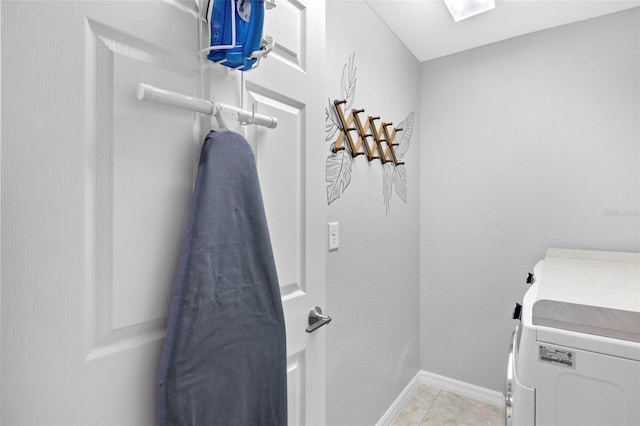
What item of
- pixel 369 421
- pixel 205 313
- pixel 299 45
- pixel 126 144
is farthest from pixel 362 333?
pixel 126 144

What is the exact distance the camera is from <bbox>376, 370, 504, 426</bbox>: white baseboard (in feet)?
6.92

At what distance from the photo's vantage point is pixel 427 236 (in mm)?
2504

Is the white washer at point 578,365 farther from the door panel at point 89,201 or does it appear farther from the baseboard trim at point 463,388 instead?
the baseboard trim at point 463,388

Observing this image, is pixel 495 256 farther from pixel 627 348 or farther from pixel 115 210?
pixel 115 210

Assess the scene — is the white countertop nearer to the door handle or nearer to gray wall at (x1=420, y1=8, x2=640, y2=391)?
gray wall at (x1=420, y1=8, x2=640, y2=391)

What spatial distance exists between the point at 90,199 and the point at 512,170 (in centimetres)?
229

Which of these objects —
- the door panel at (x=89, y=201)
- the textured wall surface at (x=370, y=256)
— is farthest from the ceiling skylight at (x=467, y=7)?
the door panel at (x=89, y=201)

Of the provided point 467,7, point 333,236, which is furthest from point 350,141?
point 467,7

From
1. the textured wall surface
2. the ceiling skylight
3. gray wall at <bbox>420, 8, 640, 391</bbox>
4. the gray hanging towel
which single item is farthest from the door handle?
the ceiling skylight

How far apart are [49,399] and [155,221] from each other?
314 millimetres

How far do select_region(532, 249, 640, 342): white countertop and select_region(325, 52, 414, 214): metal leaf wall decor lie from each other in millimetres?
880

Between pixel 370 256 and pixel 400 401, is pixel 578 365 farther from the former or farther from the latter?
pixel 400 401

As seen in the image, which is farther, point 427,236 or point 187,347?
point 427,236

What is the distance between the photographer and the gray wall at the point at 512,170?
6.32ft
